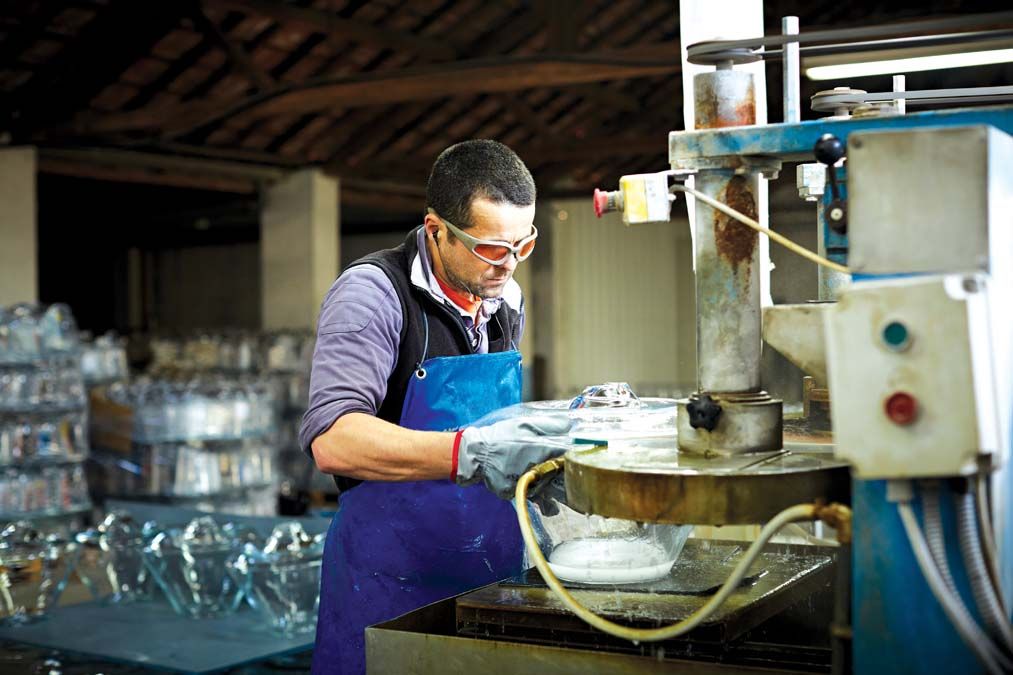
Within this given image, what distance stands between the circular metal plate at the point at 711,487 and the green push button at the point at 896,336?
286mm

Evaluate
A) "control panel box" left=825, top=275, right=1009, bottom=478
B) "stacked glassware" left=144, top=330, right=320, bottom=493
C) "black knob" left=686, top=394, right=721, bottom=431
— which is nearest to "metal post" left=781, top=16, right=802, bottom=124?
"black knob" left=686, top=394, right=721, bottom=431

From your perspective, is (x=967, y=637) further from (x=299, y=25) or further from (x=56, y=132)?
(x=56, y=132)

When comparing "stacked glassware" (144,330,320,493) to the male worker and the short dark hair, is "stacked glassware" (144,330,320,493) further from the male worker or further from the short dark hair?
the short dark hair

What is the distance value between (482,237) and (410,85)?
5601 mm

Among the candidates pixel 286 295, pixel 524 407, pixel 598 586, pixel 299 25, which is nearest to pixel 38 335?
pixel 299 25

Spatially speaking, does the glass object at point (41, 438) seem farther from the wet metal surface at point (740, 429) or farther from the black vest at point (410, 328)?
the wet metal surface at point (740, 429)

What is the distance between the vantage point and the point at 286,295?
11219 mm

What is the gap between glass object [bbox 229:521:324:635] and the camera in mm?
4016

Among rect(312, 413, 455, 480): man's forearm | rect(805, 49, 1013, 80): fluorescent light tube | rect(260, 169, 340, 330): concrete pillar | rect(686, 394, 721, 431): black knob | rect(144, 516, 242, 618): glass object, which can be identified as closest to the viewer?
rect(686, 394, 721, 431): black knob

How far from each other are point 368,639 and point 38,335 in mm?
5757

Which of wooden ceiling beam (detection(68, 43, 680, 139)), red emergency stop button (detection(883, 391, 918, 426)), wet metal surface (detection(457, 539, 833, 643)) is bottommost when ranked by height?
wet metal surface (detection(457, 539, 833, 643))

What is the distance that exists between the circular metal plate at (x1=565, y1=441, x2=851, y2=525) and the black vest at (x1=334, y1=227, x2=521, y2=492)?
3.05 ft

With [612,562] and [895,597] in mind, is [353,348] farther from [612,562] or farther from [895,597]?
[895,597]

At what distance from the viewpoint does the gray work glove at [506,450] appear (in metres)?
1.94
